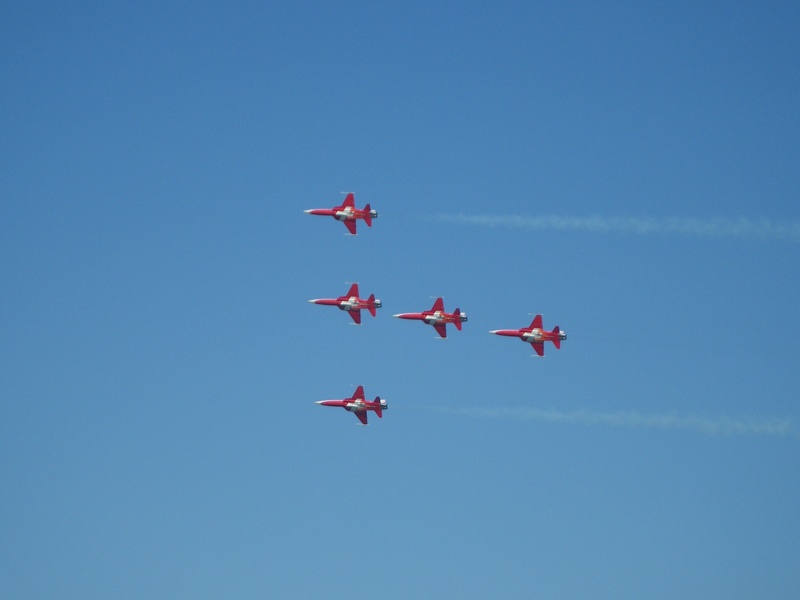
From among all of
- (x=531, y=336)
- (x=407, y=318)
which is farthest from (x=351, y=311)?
(x=531, y=336)

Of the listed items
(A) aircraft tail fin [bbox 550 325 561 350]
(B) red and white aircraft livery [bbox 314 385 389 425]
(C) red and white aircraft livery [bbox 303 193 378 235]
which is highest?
(C) red and white aircraft livery [bbox 303 193 378 235]

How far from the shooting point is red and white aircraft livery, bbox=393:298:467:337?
191 metres

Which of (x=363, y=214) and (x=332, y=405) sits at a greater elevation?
→ (x=363, y=214)

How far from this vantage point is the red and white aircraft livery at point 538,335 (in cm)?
19000

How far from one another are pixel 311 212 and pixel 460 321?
23.0 meters

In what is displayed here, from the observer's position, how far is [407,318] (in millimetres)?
192625

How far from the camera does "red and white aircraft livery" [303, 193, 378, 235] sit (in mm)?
190250

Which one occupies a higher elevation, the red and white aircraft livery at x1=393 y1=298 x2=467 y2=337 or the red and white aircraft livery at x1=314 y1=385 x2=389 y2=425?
the red and white aircraft livery at x1=393 y1=298 x2=467 y2=337

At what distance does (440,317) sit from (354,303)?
35.0ft

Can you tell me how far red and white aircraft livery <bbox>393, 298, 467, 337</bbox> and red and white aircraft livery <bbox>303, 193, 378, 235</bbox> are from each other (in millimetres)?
12768

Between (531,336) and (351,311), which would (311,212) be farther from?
(531,336)

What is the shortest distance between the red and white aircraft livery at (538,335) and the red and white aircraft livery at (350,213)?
2155 cm

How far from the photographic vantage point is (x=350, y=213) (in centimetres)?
19150

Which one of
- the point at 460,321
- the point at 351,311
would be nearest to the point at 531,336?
the point at 460,321
